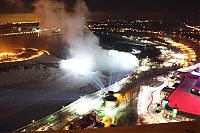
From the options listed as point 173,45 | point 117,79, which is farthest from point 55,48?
point 173,45

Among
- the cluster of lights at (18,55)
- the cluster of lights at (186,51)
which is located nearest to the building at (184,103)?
the cluster of lights at (186,51)

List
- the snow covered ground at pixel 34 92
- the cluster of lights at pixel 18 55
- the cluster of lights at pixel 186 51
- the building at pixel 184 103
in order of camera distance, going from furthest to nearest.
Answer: the cluster of lights at pixel 186 51 < the cluster of lights at pixel 18 55 < the snow covered ground at pixel 34 92 < the building at pixel 184 103

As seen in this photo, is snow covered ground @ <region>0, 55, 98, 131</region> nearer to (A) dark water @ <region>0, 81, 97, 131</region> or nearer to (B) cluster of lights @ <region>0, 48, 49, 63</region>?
(A) dark water @ <region>0, 81, 97, 131</region>

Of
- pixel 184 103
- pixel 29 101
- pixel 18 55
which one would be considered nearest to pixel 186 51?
pixel 18 55

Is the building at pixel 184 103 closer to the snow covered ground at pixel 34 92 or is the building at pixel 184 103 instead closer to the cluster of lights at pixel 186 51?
the snow covered ground at pixel 34 92

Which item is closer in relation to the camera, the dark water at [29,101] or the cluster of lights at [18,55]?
the dark water at [29,101]

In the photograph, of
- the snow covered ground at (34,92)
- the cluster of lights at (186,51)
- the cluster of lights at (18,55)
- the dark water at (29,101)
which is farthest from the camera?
the cluster of lights at (186,51)

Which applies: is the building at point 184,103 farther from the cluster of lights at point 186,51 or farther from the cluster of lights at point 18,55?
the cluster of lights at point 18,55

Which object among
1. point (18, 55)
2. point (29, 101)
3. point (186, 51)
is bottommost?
point (29, 101)

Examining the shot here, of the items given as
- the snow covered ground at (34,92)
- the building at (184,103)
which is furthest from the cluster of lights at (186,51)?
the building at (184,103)

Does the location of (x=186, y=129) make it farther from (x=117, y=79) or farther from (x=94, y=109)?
(x=117, y=79)

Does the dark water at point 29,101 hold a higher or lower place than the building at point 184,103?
lower

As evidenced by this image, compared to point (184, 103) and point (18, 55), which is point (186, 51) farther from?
point (184, 103)
